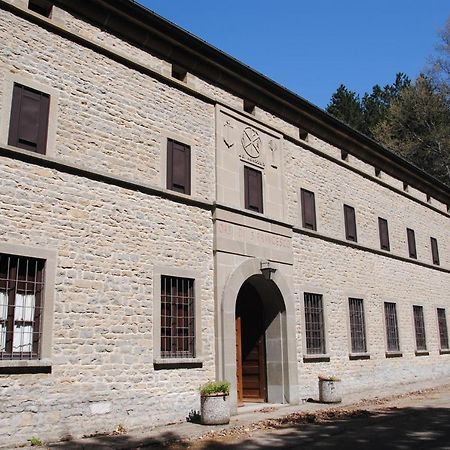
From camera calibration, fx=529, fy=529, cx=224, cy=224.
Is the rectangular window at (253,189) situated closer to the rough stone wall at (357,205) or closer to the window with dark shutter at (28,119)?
the rough stone wall at (357,205)

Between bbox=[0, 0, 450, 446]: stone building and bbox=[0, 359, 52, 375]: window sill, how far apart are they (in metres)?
0.03

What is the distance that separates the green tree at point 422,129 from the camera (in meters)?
31.7

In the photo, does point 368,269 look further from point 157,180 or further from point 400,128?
point 400,128

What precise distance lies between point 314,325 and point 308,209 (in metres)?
3.43

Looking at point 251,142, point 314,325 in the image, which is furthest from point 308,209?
point 314,325

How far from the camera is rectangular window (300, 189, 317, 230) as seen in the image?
51.4ft

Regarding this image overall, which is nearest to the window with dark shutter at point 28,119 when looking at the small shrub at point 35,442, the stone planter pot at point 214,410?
the small shrub at point 35,442

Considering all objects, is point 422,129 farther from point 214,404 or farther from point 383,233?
point 214,404

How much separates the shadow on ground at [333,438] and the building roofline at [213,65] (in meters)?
8.23

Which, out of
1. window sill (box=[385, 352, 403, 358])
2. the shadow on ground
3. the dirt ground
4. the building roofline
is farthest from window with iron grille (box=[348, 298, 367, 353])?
the shadow on ground

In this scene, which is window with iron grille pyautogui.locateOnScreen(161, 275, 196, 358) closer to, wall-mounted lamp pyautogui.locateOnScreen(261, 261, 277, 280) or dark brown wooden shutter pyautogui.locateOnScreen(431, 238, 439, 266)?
wall-mounted lamp pyautogui.locateOnScreen(261, 261, 277, 280)

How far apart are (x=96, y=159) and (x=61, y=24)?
2.74m

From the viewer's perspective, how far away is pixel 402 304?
19453mm

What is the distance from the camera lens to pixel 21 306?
29.2ft
